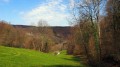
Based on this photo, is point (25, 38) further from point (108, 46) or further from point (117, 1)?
point (117, 1)

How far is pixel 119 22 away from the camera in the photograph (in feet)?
111

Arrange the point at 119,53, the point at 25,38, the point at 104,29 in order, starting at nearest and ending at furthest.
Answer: the point at 119,53, the point at 104,29, the point at 25,38

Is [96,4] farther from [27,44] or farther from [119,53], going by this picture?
[27,44]

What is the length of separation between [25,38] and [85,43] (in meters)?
64.0

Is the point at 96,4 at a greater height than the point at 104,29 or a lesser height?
greater

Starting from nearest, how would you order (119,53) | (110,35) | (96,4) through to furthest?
(96,4) → (119,53) → (110,35)

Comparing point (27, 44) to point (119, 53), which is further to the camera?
point (27, 44)

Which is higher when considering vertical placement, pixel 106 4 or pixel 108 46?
pixel 106 4

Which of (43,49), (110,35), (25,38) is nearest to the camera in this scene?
Answer: (110,35)

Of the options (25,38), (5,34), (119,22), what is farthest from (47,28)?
(119,22)

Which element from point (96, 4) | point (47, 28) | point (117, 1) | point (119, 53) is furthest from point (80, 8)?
point (47, 28)

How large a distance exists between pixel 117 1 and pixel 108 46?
921cm

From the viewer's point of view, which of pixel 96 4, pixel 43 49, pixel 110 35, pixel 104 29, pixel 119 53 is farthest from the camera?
pixel 43 49

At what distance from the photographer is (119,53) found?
3256 centimetres
